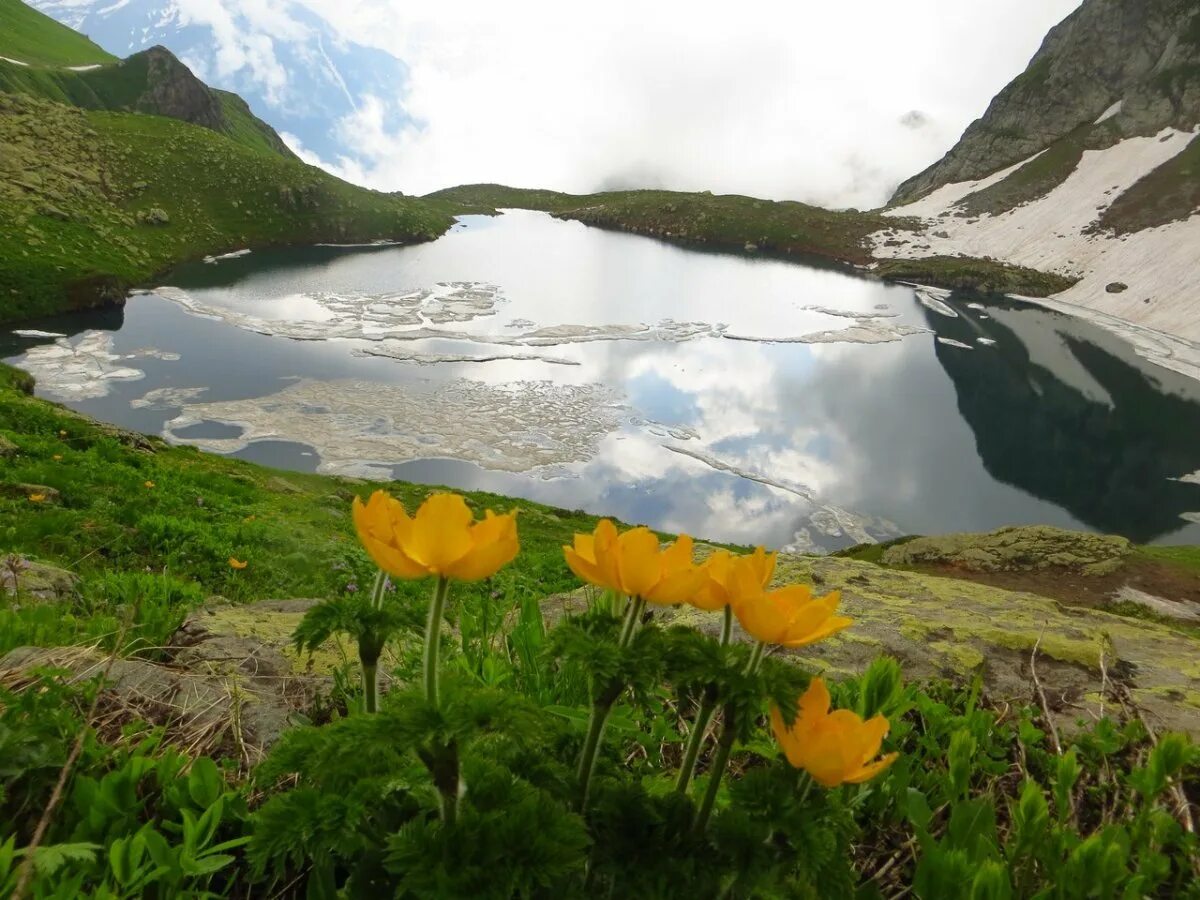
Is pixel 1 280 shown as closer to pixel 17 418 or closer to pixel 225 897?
pixel 17 418

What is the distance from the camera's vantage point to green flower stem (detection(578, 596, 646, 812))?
1.34m

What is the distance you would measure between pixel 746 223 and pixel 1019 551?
136 metres

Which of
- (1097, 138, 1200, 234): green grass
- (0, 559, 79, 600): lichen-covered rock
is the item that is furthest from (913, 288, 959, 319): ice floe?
(0, 559, 79, 600): lichen-covered rock

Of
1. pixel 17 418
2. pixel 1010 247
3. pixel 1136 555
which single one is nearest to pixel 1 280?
pixel 17 418

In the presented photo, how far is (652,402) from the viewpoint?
42.4 metres

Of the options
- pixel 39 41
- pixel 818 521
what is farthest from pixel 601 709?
pixel 39 41

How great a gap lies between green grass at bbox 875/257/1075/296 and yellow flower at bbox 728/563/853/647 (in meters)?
119

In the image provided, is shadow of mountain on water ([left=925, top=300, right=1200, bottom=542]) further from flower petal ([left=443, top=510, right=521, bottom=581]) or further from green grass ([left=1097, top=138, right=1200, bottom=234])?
green grass ([left=1097, top=138, right=1200, bottom=234])

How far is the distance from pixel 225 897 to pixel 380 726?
1.03 meters

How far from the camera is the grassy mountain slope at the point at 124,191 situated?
5078 centimetres

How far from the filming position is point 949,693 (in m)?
3.48

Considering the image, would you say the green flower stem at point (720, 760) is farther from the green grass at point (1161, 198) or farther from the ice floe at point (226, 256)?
the green grass at point (1161, 198)

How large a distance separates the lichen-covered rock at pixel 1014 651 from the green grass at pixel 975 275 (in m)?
114

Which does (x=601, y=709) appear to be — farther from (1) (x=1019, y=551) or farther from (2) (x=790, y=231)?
(2) (x=790, y=231)
